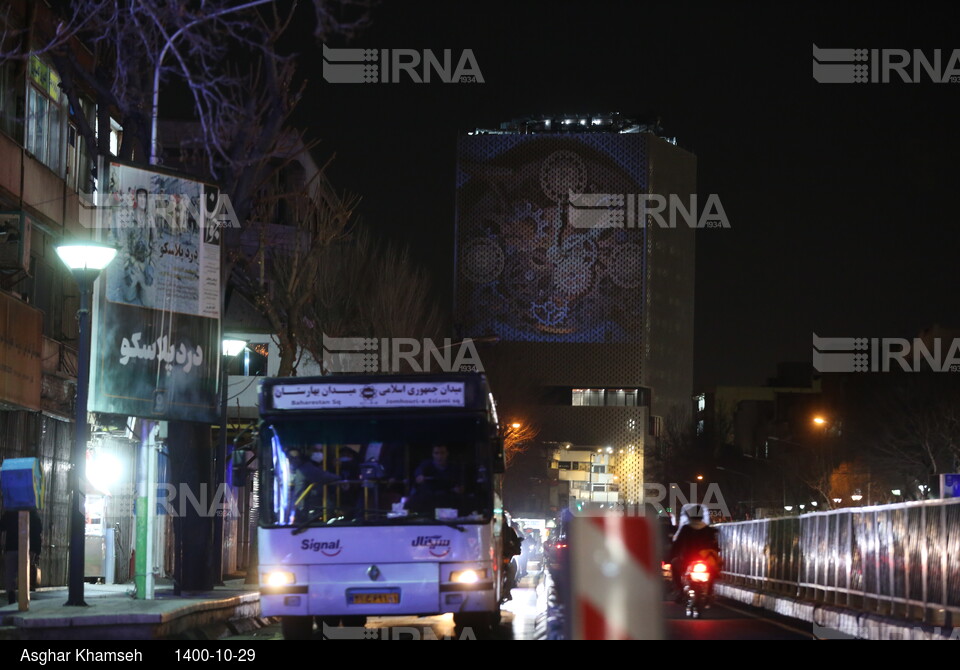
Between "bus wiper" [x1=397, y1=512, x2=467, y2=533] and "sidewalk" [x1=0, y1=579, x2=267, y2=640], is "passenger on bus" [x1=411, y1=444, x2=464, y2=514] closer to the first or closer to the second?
"bus wiper" [x1=397, y1=512, x2=467, y2=533]

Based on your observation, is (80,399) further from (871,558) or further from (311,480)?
(871,558)

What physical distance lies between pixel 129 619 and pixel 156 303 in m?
5.95

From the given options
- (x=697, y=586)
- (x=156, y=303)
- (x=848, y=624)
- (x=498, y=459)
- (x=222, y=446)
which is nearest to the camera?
(x=498, y=459)

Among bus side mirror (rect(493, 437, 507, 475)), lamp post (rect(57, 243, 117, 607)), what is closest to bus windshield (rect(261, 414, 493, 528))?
bus side mirror (rect(493, 437, 507, 475))

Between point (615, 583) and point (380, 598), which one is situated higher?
point (615, 583)

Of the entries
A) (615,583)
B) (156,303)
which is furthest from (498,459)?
(615,583)

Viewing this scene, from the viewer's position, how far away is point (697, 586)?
2284cm

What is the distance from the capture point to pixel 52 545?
2920cm

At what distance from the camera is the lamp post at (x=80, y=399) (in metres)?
19.9

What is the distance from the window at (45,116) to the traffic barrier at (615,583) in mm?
22190

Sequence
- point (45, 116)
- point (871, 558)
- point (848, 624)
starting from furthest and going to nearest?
1. point (45, 116)
2. point (848, 624)
3. point (871, 558)

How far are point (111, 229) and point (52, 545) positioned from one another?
33.4 feet

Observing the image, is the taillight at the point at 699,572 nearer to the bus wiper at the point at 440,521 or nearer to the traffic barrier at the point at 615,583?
the bus wiper at the point at 440,521
